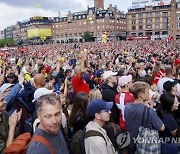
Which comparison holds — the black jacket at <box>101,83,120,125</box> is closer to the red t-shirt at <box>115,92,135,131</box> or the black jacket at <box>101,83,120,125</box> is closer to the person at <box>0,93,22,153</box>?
the red t-shirt at <box>115,92,135,131</box>

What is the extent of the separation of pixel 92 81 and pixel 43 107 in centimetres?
615

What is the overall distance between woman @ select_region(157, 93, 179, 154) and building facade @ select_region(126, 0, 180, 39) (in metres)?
91.8

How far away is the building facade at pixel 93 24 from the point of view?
102000 mm

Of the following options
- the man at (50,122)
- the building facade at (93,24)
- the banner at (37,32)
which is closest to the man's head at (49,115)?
the man at (50,122)

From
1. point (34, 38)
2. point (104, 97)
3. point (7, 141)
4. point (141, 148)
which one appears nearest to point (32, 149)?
point (7, 141)

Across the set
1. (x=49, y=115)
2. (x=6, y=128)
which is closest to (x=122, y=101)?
(x=6, y=128)

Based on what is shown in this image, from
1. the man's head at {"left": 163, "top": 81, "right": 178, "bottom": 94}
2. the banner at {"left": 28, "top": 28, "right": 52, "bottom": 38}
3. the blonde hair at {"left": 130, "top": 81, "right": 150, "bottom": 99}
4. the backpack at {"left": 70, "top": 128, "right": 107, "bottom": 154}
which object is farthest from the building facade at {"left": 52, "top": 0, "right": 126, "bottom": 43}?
the backpack at {"left": 70, "top": 128, "right": 107, "bottom": 154}

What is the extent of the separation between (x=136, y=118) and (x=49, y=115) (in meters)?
1.50

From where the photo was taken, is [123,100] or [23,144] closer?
[23,144]

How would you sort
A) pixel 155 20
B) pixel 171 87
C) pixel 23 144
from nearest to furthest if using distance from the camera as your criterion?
pixel 23 144, pixel 171 87, pixel 155 20

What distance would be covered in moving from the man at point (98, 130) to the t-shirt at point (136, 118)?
15.5 inches

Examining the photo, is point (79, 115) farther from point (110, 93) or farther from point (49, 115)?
point (49, 115)

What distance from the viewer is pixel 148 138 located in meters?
3.21

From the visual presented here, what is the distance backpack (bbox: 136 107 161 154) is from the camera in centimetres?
318
